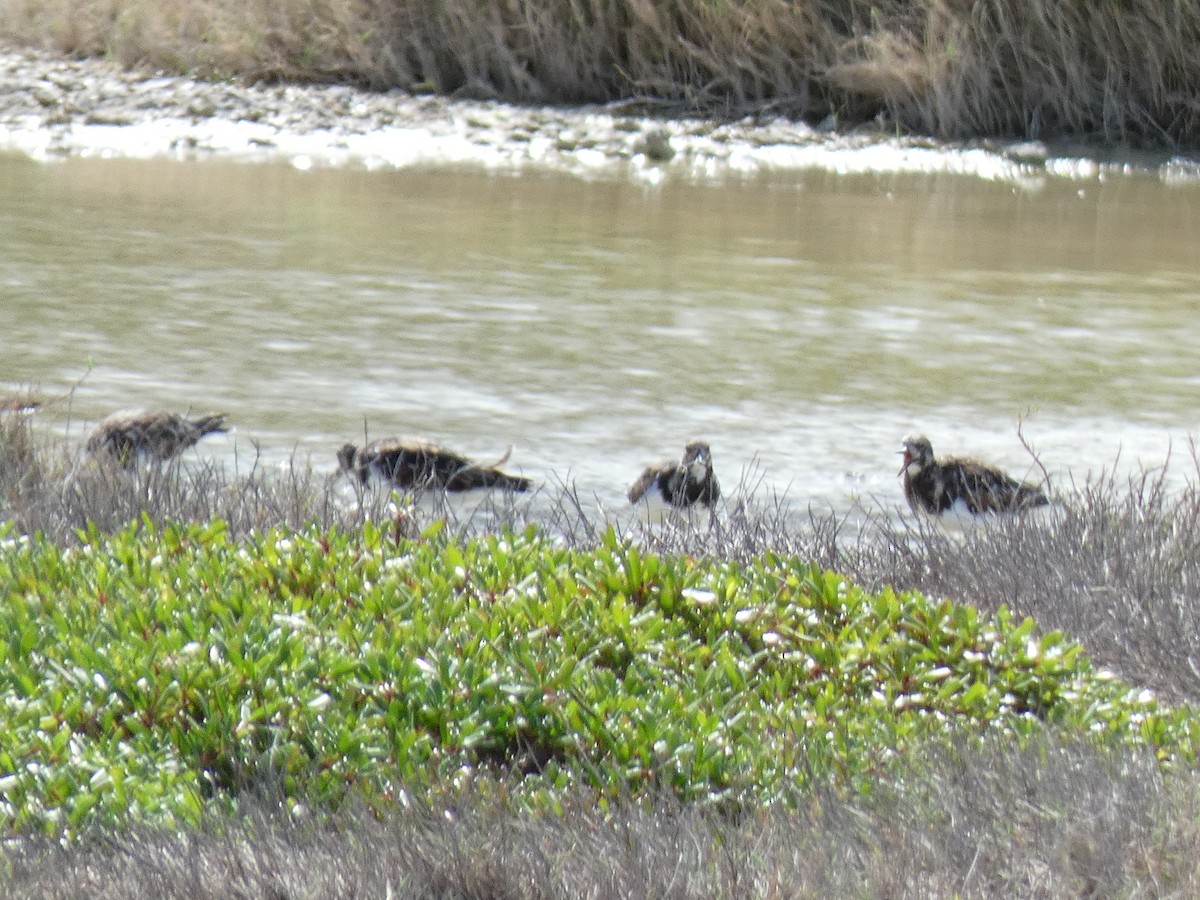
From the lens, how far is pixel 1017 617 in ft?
17.8

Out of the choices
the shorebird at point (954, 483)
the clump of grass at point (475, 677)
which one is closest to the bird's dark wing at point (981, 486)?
the shorebird at point (954, 483)

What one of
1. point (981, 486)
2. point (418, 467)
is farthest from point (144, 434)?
point (981, 486)

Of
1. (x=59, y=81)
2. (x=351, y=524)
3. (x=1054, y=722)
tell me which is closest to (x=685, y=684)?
(x=1054, y=722)

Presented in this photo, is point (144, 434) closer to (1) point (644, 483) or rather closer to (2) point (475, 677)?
(1) point (644, 483)

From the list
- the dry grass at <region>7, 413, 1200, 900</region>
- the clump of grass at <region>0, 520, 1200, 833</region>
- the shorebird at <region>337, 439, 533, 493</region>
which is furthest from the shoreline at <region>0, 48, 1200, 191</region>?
the dry grass at <region>7, 413, 1200, 900</region>

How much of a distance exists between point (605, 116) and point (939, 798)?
1705 centimetres

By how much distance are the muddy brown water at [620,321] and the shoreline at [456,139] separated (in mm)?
1890

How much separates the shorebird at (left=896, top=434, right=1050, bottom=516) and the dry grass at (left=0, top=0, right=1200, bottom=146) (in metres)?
12.2

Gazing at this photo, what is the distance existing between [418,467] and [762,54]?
13639 mm

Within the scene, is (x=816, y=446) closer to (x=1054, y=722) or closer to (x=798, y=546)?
(x=798, y=546)

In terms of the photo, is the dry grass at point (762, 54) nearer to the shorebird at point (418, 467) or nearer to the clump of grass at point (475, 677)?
the shorebird at point (418, 467)

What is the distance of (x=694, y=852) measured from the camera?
329cm

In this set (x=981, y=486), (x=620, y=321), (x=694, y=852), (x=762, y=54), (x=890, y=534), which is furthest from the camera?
(x=762, y=54)

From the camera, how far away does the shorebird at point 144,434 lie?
716cm
